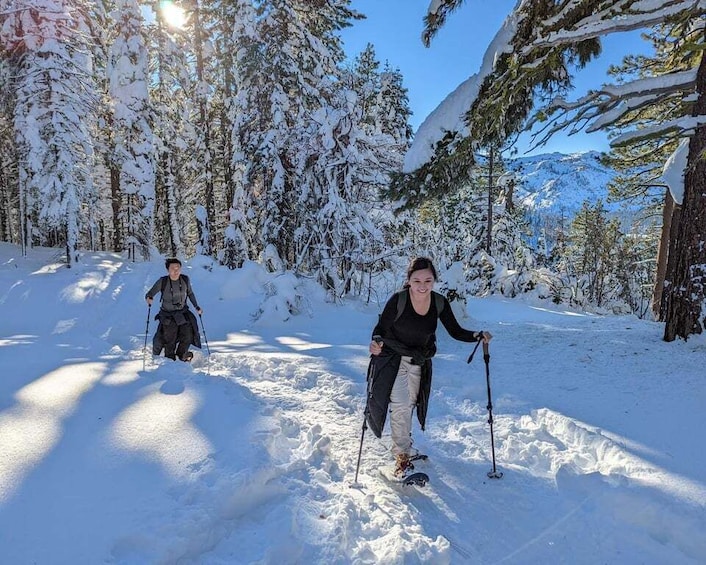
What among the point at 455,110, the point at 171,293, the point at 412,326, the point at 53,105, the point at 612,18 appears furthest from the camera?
the point at 53,105

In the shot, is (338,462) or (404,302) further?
(338,462)

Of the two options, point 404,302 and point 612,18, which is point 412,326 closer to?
point 404,302

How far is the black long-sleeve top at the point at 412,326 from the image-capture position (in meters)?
3.92

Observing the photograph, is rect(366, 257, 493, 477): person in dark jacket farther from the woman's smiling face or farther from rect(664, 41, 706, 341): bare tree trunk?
rect(664, 41, 706, 341): bare tree trunk

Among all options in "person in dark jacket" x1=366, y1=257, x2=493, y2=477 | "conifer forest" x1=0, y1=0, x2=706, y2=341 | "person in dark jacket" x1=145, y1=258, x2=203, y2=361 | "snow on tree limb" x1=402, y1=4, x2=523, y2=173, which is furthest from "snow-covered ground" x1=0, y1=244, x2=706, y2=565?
"snow on tree limb" x1=402, y1=4, x2=523, y2=173

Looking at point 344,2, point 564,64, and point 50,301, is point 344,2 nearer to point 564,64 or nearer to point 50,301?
point 564,64

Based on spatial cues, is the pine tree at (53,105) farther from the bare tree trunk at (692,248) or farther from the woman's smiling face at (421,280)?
the bare tree trunk at (692,248)

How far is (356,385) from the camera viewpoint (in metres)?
6.47

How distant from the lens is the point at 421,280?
379 centimetres

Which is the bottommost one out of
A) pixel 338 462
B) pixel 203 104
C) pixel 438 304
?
pixel 338 462

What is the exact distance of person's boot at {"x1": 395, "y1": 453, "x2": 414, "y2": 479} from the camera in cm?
378

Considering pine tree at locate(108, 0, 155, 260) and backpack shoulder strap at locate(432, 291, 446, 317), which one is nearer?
backpack shoulder strap at locate(432, 291, 446, 317)

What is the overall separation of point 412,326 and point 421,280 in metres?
0.44

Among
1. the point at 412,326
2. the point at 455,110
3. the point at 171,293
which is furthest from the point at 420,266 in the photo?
the point at 455,110
